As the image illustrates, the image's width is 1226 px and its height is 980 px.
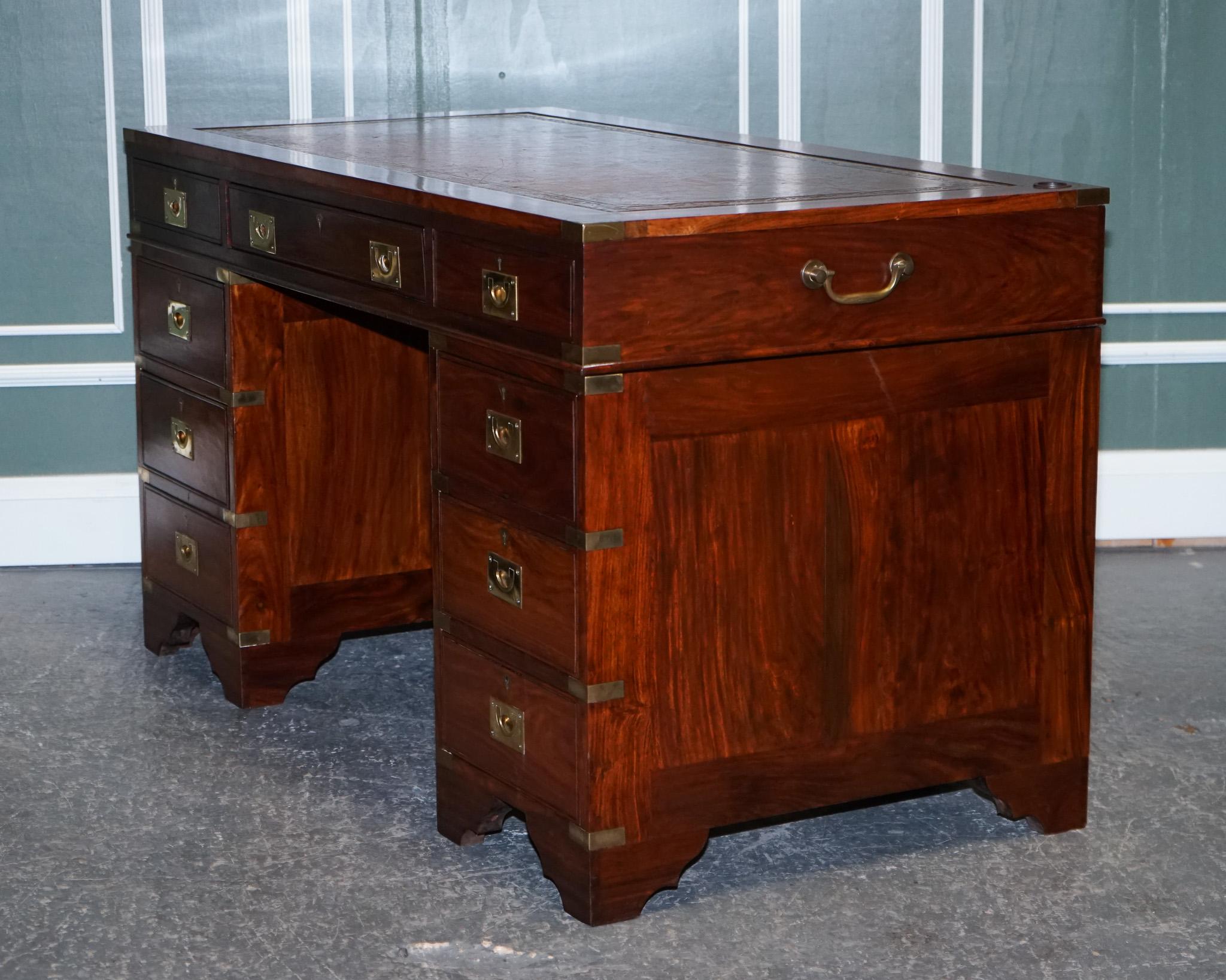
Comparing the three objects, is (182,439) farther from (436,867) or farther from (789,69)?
(789,69)

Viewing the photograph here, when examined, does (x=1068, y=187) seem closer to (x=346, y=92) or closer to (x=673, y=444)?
(x=673, y=444)

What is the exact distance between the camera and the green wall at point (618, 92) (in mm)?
3986

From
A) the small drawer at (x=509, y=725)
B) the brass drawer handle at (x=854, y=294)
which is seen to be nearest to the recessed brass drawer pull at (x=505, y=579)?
the small drawer at (x=509, y=725)

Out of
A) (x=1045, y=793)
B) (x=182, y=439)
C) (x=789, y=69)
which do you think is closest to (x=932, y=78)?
(x=789, y=69)

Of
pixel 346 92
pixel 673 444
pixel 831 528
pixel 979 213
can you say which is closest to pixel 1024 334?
pixel 979 213

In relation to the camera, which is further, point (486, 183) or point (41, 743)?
point (41, 743)

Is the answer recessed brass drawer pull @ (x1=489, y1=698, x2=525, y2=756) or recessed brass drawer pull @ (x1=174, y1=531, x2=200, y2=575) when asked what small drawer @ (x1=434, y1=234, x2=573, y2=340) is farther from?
recessed brass drawer pull @ (x1=174, y1=531, x2=200, y2=575)

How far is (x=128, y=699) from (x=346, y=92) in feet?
4.71

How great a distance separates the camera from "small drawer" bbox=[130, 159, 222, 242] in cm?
316

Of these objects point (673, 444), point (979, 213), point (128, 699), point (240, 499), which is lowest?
point (128, 699)

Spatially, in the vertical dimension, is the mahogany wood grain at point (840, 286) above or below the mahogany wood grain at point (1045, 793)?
above

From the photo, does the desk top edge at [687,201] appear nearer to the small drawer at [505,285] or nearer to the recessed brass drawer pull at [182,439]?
the small drawer at [505,285]

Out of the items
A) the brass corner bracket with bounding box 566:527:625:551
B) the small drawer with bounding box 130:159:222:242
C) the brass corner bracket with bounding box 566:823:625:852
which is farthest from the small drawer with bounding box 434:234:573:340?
the small drawer with bounding box 130:159:222:242

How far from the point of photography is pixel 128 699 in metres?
3.32
